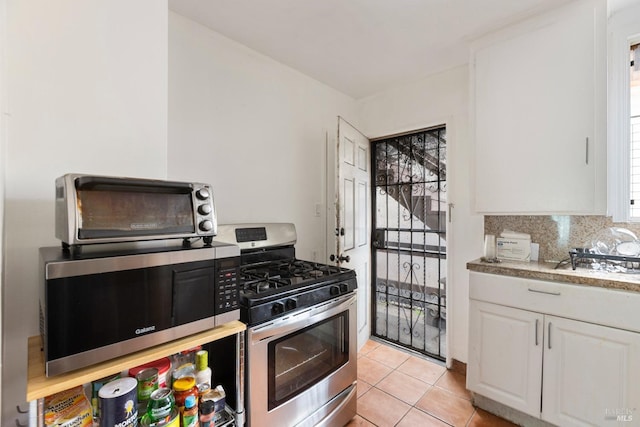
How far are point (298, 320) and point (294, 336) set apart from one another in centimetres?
10

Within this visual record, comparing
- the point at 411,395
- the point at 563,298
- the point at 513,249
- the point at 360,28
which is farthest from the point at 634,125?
the point at 411,395

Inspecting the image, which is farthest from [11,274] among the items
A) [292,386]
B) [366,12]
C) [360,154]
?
A: [360,154]

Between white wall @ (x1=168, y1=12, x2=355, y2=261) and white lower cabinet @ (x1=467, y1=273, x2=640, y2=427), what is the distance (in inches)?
55.5

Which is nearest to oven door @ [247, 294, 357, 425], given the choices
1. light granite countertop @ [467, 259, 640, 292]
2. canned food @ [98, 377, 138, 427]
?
canned food @ [98, 377, 138, 427]

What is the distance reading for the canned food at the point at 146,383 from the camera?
96cm

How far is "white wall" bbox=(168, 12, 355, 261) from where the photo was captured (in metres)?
1.72

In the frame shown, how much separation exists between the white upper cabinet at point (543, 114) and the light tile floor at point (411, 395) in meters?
1.35

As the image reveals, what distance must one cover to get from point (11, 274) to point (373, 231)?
8.41ft

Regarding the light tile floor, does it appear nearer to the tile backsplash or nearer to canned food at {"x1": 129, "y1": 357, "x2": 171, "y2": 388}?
A: the tile backsplash

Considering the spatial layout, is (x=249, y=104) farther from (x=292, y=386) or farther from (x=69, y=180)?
(x=292, y=386)

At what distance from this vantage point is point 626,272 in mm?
1560

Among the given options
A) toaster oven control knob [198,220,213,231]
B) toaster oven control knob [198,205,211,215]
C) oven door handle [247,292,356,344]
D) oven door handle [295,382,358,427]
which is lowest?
oven door handle [295,382,358,427]

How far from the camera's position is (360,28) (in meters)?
1.79

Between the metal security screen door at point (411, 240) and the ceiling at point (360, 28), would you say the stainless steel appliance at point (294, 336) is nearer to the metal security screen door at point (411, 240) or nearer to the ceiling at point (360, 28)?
the metal security screen door at point (411, 240)
